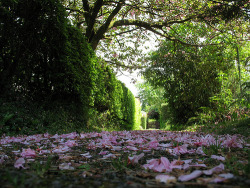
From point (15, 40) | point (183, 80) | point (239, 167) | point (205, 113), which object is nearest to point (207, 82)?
point (183, 80)

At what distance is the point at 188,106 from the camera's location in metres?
10.3

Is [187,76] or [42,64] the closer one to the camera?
[42,64]

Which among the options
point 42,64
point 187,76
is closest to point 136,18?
point 187,76

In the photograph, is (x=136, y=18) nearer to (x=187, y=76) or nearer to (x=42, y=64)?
(x=187, y=76)

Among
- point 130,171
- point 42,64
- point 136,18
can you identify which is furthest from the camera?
point 136,18

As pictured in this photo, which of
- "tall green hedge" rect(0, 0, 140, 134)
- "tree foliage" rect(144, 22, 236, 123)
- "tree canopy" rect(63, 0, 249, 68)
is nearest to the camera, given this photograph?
"tall green hedge" rect(0, 0, 140, 134)

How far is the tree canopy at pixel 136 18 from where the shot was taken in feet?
22.6

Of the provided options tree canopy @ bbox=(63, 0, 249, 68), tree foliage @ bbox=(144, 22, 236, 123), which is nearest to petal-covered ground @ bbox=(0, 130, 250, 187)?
tree canopy @ bbox=(63, 0, 249, 68)

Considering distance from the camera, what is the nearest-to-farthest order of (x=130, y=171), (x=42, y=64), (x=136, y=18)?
(x=130, y=171)
(x=42, y=64)
(x=136, y=18)

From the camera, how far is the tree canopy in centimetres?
688

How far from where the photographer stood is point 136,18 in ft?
31.4

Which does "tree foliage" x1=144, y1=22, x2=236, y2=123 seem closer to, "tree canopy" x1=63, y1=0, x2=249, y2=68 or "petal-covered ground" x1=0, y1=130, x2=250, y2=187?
"tree canopy" x1=63, y1=0, x2=249, y2=68

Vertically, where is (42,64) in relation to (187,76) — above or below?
below

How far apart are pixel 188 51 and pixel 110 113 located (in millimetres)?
5712
